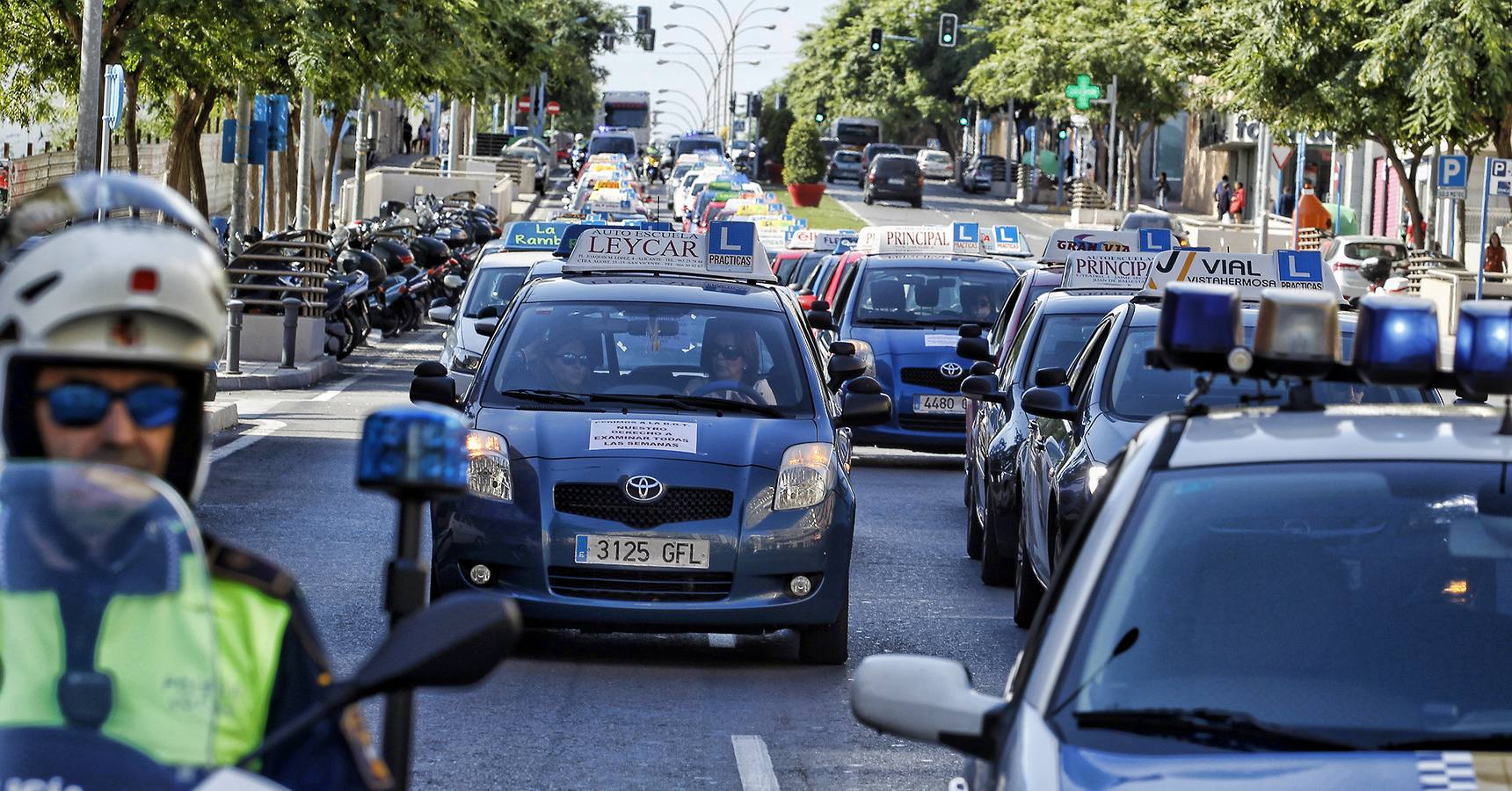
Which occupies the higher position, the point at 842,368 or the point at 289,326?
the point at 842,368

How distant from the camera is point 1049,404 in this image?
1041 centimetres

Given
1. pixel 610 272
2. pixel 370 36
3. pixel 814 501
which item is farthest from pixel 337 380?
pixel 814 501

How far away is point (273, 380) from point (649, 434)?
49.9ft

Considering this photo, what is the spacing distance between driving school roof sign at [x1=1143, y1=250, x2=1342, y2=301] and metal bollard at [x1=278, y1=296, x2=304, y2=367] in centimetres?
1191

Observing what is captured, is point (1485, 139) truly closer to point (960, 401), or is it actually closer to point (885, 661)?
point (960, 401)

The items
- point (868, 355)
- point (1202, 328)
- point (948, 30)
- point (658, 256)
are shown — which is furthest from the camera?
point (948, 30)

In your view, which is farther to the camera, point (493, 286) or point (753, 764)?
point (493, 286)

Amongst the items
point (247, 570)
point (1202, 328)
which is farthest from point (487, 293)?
point (247, 570)

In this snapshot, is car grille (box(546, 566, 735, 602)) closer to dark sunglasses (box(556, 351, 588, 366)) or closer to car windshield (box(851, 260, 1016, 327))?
dark sunglasses (box(556, 351, 588, 366))

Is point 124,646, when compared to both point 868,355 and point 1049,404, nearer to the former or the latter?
point 1049,404

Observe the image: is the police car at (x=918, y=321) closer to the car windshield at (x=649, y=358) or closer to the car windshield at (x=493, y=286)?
the car windshield at (x=493, y=286)

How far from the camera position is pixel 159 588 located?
109 inches

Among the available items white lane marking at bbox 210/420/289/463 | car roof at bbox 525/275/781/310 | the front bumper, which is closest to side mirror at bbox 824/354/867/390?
car roof at bbox 525/275/781/310

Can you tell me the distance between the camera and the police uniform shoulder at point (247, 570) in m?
2.87
